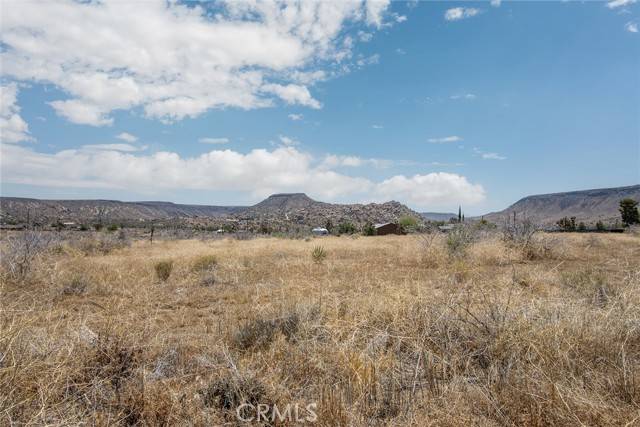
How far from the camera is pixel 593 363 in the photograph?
3.08 m

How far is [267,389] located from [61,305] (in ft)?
18.7

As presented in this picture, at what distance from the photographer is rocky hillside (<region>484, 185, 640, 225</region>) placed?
107m

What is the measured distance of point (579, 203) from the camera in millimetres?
120625

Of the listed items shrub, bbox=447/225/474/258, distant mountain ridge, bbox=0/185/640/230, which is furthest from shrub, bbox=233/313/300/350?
distant mountain ridge, bbox=0/185/640/230

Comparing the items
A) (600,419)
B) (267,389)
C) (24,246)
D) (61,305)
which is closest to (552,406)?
(600,419)

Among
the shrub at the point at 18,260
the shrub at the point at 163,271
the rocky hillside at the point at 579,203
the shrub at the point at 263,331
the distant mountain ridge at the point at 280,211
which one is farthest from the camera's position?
the rocky hillside at the point at 579,203

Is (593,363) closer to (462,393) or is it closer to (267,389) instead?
(462,393)

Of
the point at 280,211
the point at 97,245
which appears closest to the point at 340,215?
the point at 280,211

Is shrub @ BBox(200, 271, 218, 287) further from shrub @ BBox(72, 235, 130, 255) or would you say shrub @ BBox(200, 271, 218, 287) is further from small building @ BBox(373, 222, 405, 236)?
small building @ BBox(373, 222, 405, 236)

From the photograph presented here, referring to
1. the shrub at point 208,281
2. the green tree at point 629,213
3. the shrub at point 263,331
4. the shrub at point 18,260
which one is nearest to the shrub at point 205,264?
the shrub at point 208,281

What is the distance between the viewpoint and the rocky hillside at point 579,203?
10719cm

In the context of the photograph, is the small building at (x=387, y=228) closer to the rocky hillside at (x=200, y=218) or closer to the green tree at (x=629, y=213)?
the rocky hillside at (x=200, y=218)

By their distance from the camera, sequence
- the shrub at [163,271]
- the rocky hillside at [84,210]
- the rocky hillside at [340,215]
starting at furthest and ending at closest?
the rocky hillside at [340,215]
the rocky hillside at [84,210]
the shrub at [163,271]

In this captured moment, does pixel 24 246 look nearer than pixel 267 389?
No
